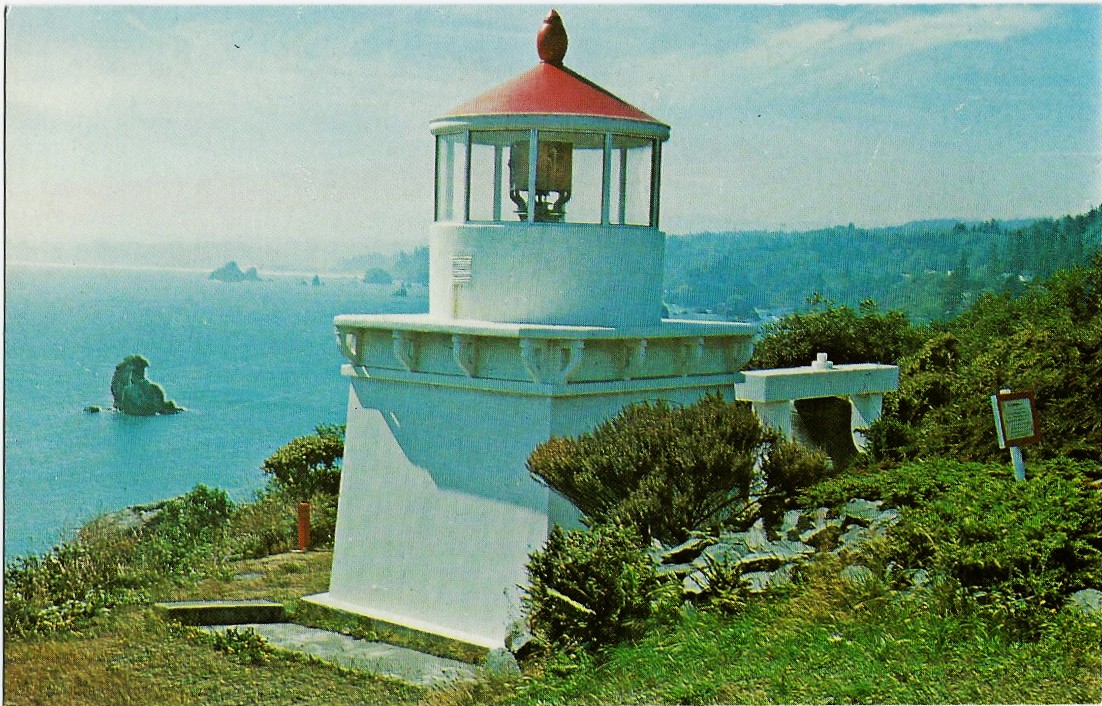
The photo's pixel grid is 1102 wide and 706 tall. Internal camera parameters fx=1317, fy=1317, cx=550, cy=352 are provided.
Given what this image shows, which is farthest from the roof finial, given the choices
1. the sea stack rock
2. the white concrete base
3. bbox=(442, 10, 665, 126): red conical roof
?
the sea stack rock

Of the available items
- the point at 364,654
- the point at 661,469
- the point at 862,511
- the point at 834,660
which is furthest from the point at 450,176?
the point at 834,660

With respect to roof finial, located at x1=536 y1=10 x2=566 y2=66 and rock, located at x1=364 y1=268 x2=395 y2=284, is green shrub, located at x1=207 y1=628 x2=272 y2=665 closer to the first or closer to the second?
roof finial, located at x1=536 y1=10 x2=566 y2=66

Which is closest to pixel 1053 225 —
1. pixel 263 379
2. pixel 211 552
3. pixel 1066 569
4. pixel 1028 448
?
pixel 1028 448

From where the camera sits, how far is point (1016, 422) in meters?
10.7

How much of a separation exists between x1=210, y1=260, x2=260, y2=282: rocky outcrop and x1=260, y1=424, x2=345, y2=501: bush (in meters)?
2.87

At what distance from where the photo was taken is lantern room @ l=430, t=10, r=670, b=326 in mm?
12523

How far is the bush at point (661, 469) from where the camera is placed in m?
11.1

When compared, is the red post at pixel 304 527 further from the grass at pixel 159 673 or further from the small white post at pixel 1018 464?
the small white post at pixel 1018 464

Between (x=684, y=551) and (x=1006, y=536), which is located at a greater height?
(x=1006, y=536)

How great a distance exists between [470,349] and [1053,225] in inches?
312

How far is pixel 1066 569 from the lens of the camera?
30.9 feet

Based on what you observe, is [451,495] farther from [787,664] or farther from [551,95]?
[787,664]

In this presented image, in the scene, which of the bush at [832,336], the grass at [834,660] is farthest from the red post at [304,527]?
the grass at [834,660]

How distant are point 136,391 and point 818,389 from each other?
11.1 meters
